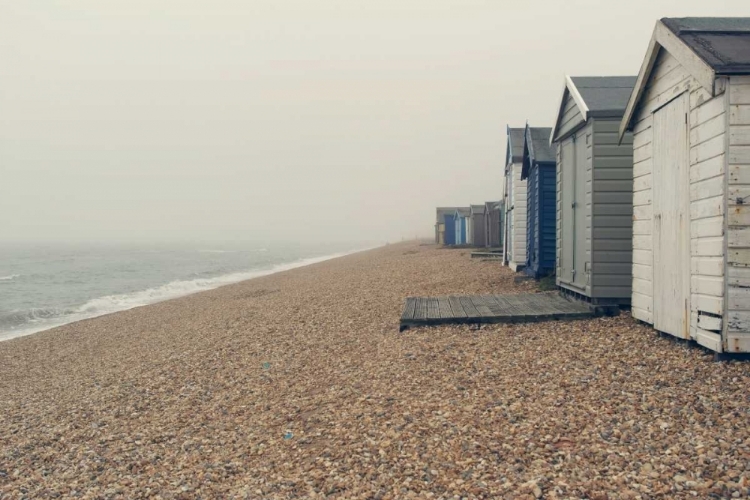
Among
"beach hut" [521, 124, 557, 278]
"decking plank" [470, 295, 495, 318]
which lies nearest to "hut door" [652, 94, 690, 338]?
"decking plank" [470, 295, 495, 318]

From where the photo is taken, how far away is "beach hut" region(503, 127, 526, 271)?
717 inches

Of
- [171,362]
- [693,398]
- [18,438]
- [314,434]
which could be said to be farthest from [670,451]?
[171,362]

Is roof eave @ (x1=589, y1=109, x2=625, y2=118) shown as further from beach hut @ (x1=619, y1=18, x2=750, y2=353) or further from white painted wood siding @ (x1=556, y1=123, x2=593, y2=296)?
beach hut @ (x1=619, y1=18, x2=750, y2=353)

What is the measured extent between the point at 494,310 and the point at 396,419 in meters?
4.81

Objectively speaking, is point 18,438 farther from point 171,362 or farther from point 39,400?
point 171,362

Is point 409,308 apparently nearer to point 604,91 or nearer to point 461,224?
point 604,91

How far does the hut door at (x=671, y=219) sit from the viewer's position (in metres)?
6.77

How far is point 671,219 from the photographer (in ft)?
23.6

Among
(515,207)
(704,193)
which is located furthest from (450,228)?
(704,193)

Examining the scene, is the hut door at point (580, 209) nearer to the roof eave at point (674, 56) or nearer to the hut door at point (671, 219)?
the roof eave at point (674, 56)

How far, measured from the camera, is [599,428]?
475cm

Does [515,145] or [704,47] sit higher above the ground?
[515,145]

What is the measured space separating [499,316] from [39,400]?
25.3ft

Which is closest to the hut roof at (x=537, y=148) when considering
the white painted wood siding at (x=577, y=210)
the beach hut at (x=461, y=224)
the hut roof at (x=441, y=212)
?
the white painted wood siding at (x=577, y=210)
